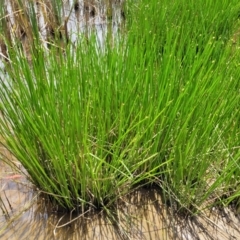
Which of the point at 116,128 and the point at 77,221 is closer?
the point at 77,221

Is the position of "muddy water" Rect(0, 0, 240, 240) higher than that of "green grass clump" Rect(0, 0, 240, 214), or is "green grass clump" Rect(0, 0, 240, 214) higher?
"green grass clump" Rect(0, 0, 240, 214)

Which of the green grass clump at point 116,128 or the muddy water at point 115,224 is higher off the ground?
the green grass clump at point 116,128

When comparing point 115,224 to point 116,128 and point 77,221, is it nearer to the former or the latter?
point 77,221

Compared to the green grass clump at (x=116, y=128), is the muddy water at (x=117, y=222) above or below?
below

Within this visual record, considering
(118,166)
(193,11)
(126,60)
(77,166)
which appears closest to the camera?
(77,166)

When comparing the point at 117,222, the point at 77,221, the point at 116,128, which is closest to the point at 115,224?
the point at 117,222

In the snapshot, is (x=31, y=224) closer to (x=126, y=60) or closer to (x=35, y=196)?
(x=35, y=196)

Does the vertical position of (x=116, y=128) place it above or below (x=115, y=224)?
above

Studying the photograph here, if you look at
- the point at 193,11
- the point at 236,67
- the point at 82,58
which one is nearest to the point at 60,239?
the point at 82,58
